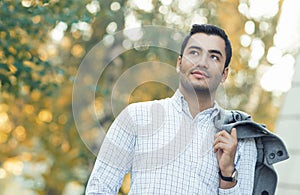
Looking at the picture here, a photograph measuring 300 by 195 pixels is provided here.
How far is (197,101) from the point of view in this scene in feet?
6.77

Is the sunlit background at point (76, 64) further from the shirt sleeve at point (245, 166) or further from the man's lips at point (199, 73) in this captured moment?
the man's lips at point (199, 73)

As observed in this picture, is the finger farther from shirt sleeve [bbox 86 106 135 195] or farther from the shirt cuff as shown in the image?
shirt sleeve [bbox 86 106 135 195]

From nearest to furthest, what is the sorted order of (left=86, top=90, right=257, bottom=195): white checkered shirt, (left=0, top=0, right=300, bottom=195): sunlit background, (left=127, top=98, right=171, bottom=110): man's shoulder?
(left=86, top=90, right=257, bottom=195): white checkered shirt
(left=127, top=98, right=171, bottom=110): man's shoulder
(left=0, top=0, right=300, bottom=195): sunlit background

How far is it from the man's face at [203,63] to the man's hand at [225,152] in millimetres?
145

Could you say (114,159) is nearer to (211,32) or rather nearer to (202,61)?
(202,61)

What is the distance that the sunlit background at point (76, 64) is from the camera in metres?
4.37

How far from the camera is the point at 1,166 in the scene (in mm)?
8875

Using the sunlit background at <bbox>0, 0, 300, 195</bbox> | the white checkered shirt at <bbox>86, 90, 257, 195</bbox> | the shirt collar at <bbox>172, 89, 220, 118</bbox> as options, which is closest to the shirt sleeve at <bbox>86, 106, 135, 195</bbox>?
the white checkered shirt at <bbox>86, 90, 257, 195</bbox>

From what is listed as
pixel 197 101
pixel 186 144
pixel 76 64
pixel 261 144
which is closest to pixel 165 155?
pixel 186 144

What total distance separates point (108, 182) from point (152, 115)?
23 centimetres

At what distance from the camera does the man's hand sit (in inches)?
77.7

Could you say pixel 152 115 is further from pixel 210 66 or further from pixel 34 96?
pixel 34 96

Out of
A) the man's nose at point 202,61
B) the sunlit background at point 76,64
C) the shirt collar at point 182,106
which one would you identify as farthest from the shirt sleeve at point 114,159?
the sunlit background at point 76,64

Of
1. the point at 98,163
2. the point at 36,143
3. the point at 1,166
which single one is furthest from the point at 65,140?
the point at 98,163
